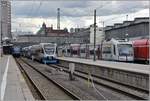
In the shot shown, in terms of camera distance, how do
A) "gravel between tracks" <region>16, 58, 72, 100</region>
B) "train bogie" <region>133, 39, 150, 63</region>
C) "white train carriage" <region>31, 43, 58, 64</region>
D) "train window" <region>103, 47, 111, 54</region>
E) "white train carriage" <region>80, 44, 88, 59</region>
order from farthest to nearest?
"white train carriage" <region>80, 44, 88, 59</region>, "white train carriage" <region>31, 43, 58, 64</region>, "train window" <region>103, 47, 111, 54</region>, "train bogie" <region>133, 39, 150, 63</region>, "gravel between tracks" <region>16, 58, 72, 100</region>

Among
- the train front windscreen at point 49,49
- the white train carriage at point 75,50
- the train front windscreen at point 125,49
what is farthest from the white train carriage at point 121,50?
the white train carriage at point 75,50

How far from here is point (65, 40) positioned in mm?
127562

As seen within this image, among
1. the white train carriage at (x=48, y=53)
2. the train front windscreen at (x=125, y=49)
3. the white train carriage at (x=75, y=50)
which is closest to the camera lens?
the train front windscreen at (x=125, y=49)

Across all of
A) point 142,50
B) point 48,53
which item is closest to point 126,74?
point 142,50

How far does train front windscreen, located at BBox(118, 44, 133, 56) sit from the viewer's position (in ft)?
164

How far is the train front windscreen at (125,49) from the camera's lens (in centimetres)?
4986

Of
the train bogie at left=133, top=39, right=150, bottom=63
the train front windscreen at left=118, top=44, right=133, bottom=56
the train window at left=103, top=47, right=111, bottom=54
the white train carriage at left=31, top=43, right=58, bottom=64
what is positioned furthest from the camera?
the white train carriage at left=31, top=43, right=58, bottom=64

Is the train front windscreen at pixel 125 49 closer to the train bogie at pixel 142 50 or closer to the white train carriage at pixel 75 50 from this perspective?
the train bogie at pixel 142 50

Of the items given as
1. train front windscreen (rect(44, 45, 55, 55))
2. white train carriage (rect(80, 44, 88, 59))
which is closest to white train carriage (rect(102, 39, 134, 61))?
train front windscreen (rect(44, 45, 55, 55))

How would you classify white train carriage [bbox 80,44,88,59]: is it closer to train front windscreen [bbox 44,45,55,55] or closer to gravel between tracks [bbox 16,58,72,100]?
train front windscreen [bbox 44,45,55,55]

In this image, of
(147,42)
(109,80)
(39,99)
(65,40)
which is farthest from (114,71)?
(65,40)

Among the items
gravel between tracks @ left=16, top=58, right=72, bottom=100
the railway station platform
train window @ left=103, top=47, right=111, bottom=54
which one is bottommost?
gravel between tracks @ left=16, top=58, right=72, bottom=100

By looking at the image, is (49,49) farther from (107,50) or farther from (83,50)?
(83,50)

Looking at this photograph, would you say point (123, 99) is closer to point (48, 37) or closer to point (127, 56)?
point (127, 56)
